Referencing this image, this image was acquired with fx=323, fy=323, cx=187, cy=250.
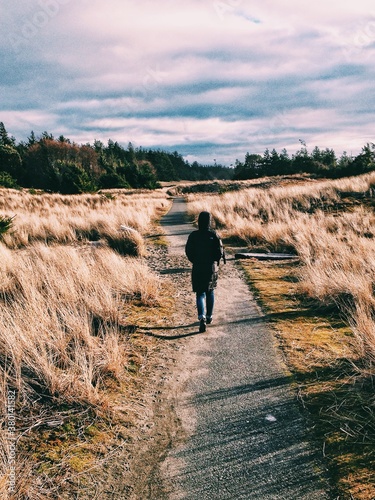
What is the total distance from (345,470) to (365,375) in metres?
1.27

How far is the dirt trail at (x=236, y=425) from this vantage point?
2348 millimetres

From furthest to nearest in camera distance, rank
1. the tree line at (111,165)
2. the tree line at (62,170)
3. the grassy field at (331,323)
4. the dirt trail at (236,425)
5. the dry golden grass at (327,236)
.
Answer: the tree line at (111,165)
the tree line at (62,170)
the dry golden grass at (327,236)
the grassy field at (331,323)
the dirt trail at (236,425)

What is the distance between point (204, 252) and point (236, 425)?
2.67 m

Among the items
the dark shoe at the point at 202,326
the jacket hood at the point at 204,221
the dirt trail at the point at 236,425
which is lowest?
the dirt trail at the point at 236,425

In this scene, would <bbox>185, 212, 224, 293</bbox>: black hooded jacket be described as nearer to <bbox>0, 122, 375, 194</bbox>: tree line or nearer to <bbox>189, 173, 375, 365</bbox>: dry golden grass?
<bbox>189, 173, 375, 365</bbox>: dry golden grass

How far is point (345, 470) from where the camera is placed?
2402mm

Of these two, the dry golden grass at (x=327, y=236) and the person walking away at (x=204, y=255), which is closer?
the person walking away at (x=204, y=255)

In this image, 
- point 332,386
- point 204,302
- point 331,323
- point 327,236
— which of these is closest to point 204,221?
point 204,302

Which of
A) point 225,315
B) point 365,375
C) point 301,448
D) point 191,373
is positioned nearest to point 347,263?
point 225,315

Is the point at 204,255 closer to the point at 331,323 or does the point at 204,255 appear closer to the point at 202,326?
the point at 202,326

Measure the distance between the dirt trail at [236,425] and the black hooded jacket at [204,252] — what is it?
2.58ft

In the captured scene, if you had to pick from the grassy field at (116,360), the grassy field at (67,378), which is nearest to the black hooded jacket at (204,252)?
the grassy field at (116,360)

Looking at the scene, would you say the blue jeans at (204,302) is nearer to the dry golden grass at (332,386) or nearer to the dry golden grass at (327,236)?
the dry golden grass at (332,386)

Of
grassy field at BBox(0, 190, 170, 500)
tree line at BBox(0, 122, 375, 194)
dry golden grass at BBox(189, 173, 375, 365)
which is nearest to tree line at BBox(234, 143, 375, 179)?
tree line at BBox(0, 122, 375, 194)
